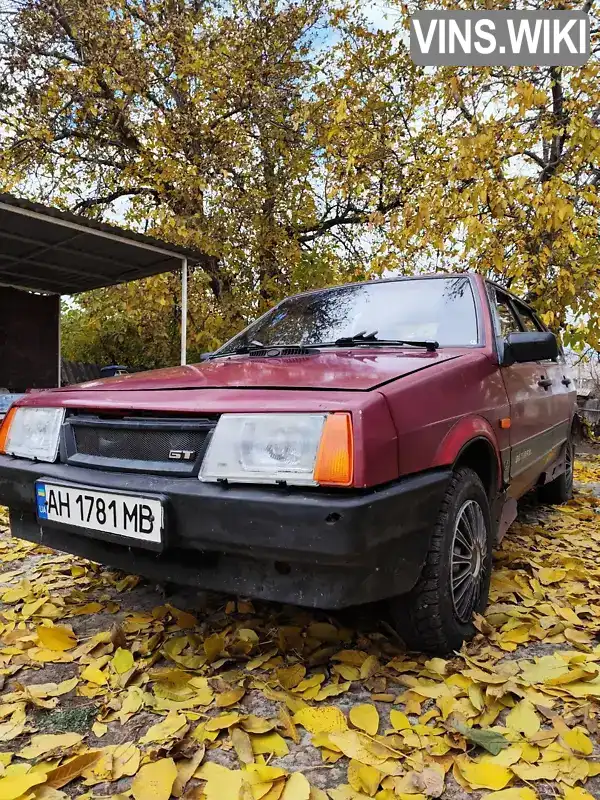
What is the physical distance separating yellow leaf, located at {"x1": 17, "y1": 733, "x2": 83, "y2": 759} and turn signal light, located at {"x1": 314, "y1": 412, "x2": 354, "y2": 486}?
37.7 inches

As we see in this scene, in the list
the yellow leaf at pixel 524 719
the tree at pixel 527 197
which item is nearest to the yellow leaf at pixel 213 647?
the yellow leaf at pixel 524 719

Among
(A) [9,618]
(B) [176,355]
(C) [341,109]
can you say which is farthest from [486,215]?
(B) [176,355]

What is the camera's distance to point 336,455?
5.08 feet

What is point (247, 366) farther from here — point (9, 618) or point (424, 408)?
point (9, 618)

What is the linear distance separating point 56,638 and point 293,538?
1.15 m

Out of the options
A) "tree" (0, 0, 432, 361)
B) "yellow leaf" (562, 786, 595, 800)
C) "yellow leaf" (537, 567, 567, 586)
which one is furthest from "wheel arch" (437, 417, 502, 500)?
"tree" (0, 0, 432, 361)

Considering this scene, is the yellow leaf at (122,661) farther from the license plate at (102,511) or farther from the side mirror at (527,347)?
the side mirror at (527,347)

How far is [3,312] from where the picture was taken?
9.05 m

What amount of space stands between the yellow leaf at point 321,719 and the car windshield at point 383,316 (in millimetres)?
1493

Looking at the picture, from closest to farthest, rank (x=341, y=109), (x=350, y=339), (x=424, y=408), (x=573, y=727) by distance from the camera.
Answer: (x=573, y=727), (x=424, y=408), (x=350, y=339), (x=341, y=109)

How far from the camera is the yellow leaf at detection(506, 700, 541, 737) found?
160 cm

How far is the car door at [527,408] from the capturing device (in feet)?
8.87

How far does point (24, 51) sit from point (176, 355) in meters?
5.52

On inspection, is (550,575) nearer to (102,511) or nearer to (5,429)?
(102,511)
